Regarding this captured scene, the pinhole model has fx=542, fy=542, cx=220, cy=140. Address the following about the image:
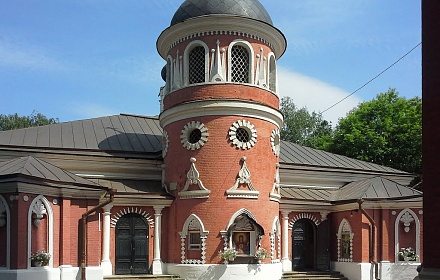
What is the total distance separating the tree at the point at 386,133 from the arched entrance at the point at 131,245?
20.2m

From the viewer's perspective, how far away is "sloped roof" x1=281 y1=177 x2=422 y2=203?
2216 centimetres

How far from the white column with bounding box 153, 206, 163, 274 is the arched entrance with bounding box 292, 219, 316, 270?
6.09 meters

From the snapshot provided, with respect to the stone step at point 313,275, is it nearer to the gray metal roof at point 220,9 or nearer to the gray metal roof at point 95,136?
the gray metal roof at point 95,136

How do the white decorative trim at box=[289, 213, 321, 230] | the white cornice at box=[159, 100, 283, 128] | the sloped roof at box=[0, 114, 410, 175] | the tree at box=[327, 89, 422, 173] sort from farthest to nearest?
the tree at box=[327, 89, 422, 173], the white decorative trim at box=[289, 213, 321, 230], the sloped roof at box=[0, 114, 410, 175], the white cornice at box=[159, 100, 283, 128]

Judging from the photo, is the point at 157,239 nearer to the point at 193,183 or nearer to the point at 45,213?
the point at 193,183

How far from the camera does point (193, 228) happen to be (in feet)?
64.6

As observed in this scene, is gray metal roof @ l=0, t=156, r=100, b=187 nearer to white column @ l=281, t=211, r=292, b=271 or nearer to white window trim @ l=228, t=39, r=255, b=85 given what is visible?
white window trim @ l=228, t=39, r=255, b=85

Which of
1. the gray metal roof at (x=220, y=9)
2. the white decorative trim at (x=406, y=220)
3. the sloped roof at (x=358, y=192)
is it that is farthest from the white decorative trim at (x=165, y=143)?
the white decorative trim at (x=406, y=220)

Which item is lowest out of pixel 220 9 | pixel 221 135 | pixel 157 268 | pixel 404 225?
pixel 157 268

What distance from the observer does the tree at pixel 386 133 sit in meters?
35.3

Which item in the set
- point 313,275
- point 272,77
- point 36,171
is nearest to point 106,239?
point 36,171

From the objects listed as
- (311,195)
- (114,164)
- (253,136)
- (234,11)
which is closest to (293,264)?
(311,195)

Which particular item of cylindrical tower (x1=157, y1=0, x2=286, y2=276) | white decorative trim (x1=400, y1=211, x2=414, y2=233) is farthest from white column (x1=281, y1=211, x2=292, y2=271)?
white decorative trim (x1=400, y1=211, x2=414, y2=233)

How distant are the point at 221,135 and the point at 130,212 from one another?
455cm
